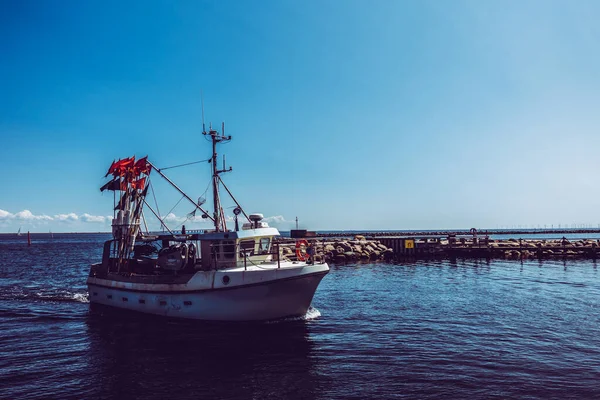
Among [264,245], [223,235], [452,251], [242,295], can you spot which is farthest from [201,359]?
[452,251]

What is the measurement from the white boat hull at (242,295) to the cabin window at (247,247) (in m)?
1.94

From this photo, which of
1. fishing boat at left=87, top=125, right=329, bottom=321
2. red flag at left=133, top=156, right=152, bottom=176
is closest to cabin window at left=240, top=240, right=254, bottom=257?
fishing boat at left=87, top=125, right=329, bottom=321

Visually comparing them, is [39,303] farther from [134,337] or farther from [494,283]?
[494,283]

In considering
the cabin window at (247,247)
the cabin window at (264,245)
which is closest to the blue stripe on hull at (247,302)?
the cabin window at (247,247)

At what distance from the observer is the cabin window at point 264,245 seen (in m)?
19.4

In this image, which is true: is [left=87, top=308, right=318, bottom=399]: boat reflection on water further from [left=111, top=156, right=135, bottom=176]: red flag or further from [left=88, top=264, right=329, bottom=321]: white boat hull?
[left=111, top=156, right=135, bottom=176]: red flag

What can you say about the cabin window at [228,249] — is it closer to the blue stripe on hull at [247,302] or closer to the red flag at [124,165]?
the blue stripe on hull at [247,302]

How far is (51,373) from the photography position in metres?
13.0

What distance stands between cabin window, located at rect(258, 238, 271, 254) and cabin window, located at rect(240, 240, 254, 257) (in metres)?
0.48

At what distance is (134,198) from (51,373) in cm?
1175

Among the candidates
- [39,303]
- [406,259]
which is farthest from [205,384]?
[406,259]

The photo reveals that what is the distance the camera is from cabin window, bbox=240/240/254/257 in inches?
736

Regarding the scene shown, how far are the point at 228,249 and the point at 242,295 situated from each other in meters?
2.57

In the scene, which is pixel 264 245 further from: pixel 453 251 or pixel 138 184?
pixel 453 251
